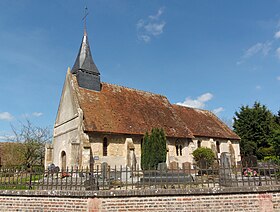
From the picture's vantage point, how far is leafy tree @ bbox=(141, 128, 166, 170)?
2022cm

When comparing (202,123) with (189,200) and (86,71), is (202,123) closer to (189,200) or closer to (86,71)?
(86,71)

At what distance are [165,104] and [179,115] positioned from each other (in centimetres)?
221

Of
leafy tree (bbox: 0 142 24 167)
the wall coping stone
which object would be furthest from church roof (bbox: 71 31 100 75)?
the wall coping stone

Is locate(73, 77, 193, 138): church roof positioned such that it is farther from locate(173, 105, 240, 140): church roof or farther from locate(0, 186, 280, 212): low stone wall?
locate(0, 186, 280, 212): low stone wall

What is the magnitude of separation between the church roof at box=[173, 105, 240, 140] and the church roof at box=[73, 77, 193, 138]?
181 cm

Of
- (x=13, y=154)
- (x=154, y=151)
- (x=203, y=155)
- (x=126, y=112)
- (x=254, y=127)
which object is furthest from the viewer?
(x=254, y=127)

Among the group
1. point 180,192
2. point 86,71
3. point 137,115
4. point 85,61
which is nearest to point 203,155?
point 137,115

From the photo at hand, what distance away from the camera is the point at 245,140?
121ft

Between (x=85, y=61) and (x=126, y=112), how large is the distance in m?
6.70

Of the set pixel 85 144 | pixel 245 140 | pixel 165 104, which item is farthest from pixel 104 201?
pixel 245 140

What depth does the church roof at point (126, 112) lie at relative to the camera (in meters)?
21.5

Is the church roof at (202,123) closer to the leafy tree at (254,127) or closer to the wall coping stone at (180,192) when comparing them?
the leafy tree at (254,127)

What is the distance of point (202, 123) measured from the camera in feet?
102

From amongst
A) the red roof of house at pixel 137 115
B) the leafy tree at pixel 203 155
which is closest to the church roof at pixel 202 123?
the red roof of house at pixel 137 115
